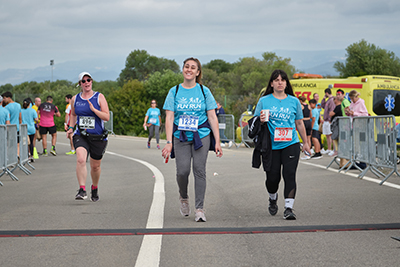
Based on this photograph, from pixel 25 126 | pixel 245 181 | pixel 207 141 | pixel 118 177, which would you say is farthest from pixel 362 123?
pixel 25 126

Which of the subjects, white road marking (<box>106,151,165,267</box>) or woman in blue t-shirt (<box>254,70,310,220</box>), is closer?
white road marking (<box>106,151,165,267</box>)

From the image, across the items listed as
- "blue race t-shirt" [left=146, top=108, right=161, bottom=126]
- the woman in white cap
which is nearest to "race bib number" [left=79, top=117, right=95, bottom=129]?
the woman in white cap

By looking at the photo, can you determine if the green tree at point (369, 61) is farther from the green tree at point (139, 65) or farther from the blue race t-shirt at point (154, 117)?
the blue race t-shirt at point (154, 117)

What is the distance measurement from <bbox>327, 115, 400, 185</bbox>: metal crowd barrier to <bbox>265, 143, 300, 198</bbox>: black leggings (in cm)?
389

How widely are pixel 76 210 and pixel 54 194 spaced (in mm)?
2001

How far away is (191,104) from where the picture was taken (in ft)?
22.4

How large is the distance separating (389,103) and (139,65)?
3361 inches

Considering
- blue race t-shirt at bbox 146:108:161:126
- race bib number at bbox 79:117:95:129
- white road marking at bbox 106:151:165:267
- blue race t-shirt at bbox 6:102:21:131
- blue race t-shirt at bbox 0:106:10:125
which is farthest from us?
blue race t-shirt at bbox 146:108:161:126

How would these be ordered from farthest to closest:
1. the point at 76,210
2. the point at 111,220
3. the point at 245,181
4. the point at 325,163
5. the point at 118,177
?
the point at 325,163 < the point at 118,177 < the point at 245,181 < the point at 76,210 < the point at 111,220

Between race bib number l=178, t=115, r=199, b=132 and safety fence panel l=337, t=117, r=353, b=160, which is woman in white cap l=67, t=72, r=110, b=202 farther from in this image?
safety fence panel l=337, t=117, r=353, b=160

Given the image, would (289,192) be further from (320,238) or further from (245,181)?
(245,181)

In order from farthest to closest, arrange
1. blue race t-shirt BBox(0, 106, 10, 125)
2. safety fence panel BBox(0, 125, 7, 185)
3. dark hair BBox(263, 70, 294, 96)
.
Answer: blue race t-shirt BBox(0, 106, 10, 125) < safety fence panel BBox(0, 125, 7, 185) < dark hair BBox(263, 70, 294, 96)

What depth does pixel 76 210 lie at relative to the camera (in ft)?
24.8

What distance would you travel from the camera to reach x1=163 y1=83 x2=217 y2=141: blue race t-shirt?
682cm
